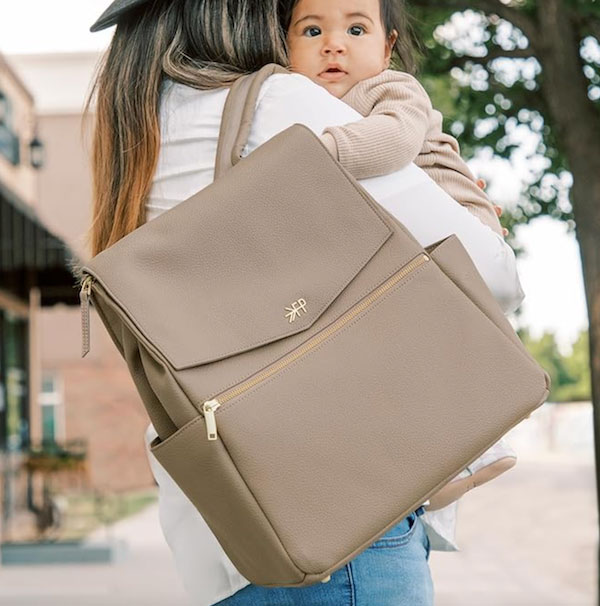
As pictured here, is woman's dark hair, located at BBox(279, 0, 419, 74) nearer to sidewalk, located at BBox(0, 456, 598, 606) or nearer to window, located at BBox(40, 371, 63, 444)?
sidewalk, located at BBox(0, 456, 598, 606)

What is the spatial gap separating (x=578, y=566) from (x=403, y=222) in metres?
10.6

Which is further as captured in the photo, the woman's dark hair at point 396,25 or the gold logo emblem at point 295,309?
the woman's dark hair at point 396,25

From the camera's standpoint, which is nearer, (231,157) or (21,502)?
(231,157)

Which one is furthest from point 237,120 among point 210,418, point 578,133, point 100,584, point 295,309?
point 100,584

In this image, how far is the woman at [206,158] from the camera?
5.95 feet

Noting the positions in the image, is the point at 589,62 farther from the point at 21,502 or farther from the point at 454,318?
the point at 21,502

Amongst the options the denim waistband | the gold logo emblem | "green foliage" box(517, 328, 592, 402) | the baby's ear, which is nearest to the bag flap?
the gold logo emblem

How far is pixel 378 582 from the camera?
5.82 ft

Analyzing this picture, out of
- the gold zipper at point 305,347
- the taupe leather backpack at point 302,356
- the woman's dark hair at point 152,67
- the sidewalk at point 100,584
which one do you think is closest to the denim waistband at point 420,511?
the taupe leather backpack at point 302,356

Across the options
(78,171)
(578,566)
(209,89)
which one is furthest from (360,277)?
(78,171)

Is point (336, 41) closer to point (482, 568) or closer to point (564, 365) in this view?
point (482, 568)

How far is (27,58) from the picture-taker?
94.0ft

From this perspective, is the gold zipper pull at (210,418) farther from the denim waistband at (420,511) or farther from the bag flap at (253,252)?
the denim waistband at (420,511)

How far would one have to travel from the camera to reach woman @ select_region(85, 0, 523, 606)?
5.95 ft
